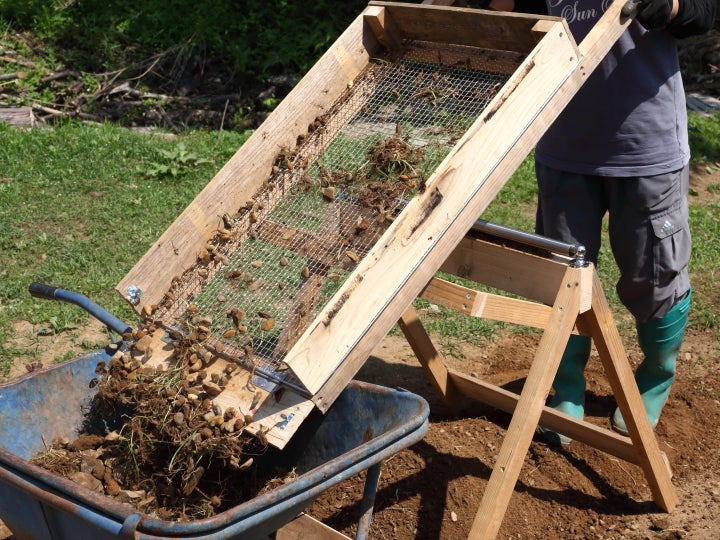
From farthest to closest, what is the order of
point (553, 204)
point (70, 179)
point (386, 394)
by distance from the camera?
point (70, 179) < point (553, 204) < point (386, 394)

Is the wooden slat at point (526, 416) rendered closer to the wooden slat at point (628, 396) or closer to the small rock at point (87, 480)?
the wooden slat at point (628, 396)

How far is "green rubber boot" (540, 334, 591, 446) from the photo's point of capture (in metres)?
3.70

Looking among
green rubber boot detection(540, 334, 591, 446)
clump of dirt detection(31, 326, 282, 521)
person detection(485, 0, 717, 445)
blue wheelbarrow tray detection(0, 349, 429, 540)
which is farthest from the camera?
green rubber boot detection(540, 334, 591, 446)

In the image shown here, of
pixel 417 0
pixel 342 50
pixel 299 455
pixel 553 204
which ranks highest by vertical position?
pixel 417 0

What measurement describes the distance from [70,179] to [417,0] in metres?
4.82

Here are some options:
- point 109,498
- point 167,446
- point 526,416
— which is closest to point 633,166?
point 526,416

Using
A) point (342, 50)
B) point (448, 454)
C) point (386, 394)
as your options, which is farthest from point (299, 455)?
point (342, 50)

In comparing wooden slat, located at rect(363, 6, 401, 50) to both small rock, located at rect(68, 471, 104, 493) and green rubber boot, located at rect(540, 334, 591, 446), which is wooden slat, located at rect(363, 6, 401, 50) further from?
small rock, located at rect(68, 471, 104, 493)

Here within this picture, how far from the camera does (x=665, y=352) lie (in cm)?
356

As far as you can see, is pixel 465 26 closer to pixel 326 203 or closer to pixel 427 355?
pixel 326 203

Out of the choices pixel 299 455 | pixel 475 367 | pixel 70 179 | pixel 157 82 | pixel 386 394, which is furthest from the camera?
pixel 157 82

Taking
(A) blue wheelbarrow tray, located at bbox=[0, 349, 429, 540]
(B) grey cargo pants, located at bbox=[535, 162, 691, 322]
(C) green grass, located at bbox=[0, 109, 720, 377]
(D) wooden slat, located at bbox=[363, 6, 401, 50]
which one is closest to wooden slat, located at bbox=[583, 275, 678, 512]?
(B) grey cargo pants, located at bbox=[535, 162, 691, 322]

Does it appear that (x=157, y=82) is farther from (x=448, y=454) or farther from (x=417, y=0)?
(x=448, y=454)

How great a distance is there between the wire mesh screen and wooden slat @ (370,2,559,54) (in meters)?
0.04
